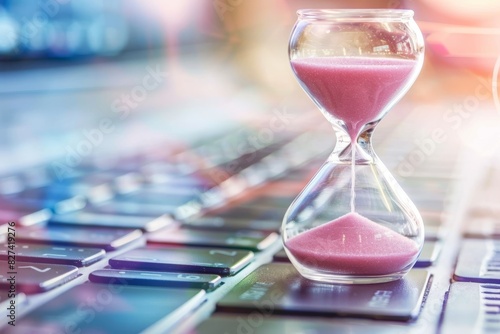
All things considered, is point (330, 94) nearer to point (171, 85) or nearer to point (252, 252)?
point (252, 252)

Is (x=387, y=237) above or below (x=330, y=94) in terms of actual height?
below

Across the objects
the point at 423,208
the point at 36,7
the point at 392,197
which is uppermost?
the point at 36,7

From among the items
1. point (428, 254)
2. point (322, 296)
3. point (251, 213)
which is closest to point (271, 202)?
point (251, 213)

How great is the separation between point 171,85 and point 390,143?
827 millimetres

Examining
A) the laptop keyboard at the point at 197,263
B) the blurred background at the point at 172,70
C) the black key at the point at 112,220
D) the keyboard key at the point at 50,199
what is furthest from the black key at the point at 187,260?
the blurred background at the point at 172,70

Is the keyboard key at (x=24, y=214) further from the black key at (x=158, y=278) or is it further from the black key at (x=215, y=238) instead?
the black key at (x=158, y=278)

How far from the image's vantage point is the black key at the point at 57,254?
2.63ft

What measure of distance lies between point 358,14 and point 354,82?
6 cm

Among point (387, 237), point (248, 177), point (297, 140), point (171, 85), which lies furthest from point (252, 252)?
point (171, 85)

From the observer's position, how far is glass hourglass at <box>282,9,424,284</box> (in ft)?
2.50

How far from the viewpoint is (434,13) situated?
3277 mm

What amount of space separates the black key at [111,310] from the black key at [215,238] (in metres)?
0.18

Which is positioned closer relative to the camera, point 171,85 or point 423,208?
point 423,208

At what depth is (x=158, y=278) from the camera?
0.74 metres
